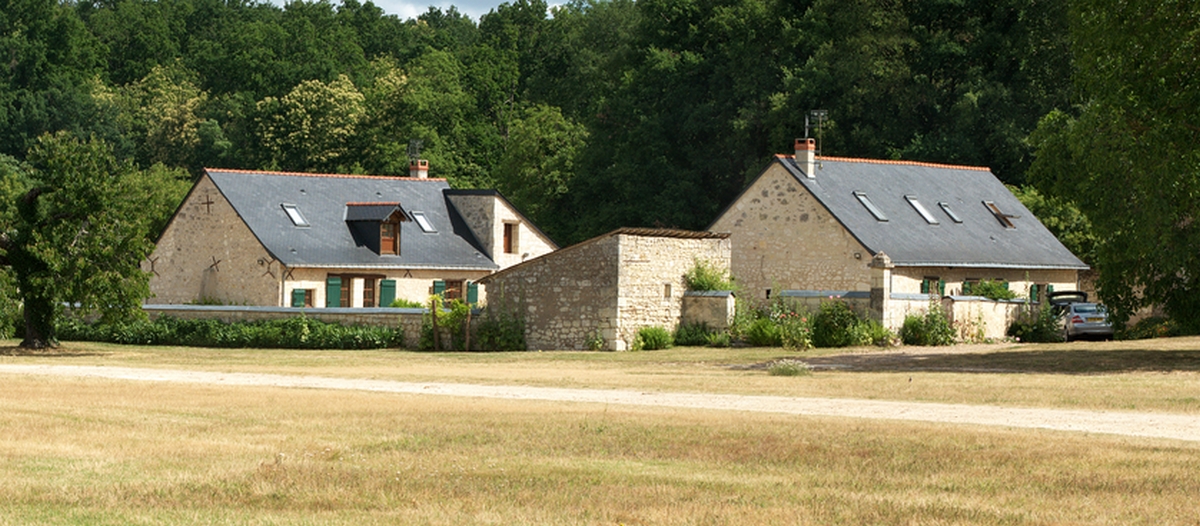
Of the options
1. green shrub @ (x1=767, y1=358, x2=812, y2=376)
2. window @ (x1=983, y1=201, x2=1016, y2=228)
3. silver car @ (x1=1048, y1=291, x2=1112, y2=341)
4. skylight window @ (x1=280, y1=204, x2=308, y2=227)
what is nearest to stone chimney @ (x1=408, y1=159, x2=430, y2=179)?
skylight window @ (x1=280, y1=204, x2=308, y2=227)

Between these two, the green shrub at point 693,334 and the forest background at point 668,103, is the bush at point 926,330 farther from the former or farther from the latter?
the green shrub at point 693,334

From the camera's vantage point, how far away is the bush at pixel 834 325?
3347 cm

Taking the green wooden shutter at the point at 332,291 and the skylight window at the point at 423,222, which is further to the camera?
the skylight window at the point at 423,222

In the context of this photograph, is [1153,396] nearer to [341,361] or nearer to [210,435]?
[210,435]

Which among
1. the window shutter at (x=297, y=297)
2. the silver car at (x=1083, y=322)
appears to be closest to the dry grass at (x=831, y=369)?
the silver car at (x=1083, y=322)

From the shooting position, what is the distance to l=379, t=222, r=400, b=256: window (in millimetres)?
45094

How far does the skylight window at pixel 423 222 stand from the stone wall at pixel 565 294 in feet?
42.2

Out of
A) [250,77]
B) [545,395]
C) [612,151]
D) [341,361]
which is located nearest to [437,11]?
[250,77]

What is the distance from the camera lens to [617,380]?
23.0 m

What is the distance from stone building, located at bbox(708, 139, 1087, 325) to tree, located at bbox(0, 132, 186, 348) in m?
17.4

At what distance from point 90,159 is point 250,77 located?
5324 centimetres

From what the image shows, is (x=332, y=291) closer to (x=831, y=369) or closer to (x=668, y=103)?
(x=831, y=369)

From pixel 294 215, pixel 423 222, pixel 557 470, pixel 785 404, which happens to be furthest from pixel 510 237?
pixel 557 470

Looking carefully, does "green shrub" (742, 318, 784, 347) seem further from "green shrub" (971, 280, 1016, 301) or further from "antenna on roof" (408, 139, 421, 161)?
"antenna on roof" (408, 139, 421, 161)
